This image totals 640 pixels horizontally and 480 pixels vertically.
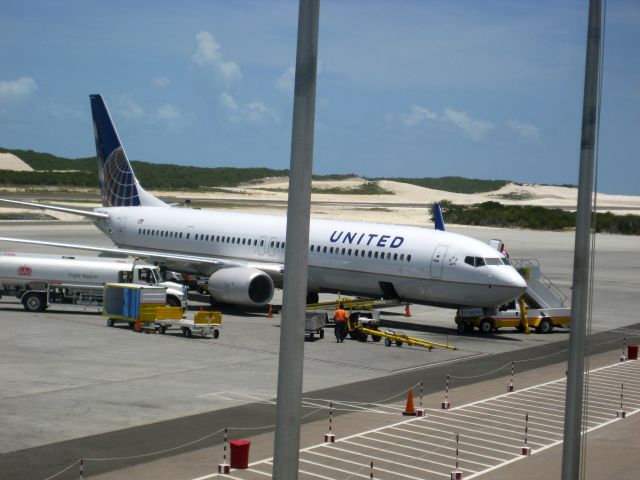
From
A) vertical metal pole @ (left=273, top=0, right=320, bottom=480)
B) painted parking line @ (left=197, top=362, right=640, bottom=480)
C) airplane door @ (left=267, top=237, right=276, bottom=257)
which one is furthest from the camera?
airplane door @ (left=267, top=237, right=276, bottom=257)

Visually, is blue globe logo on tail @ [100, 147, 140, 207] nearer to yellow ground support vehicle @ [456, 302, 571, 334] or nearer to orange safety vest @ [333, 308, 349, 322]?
orange safety vest @ [333, 308, 349, 322]

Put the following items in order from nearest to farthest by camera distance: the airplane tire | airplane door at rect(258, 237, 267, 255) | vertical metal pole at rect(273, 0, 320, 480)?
vertical metal pole at rect(273, 0, 320, 480), the airplane tire, airplane door at rect(258, 237, 267, 255)

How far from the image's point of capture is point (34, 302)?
147 feet

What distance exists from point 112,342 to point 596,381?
1665 centimetres

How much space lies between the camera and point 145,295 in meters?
41.1

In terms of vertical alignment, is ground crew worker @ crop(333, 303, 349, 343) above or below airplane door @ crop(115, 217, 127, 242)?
below

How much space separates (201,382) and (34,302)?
16582 millimetres

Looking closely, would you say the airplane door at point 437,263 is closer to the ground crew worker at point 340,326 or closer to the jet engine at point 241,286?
the ground crew worker at point 340,326

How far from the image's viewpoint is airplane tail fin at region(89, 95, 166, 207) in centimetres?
5744

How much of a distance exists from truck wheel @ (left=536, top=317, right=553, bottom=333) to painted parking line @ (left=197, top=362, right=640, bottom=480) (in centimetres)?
1282

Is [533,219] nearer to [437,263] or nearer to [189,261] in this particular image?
[189,261]

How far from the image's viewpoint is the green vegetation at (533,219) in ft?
438

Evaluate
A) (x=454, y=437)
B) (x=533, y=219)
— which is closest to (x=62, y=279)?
(x=454, y=437)

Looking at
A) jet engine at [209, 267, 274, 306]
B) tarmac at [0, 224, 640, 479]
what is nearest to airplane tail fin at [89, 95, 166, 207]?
tarmac at [0, 224, 640, 479]
